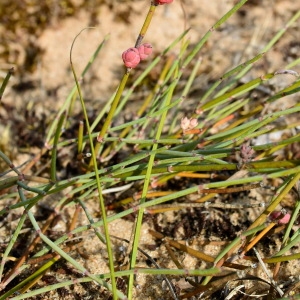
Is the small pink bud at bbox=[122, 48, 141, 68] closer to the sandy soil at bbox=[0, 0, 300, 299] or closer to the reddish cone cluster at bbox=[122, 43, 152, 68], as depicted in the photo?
the reddish cone cluster at bbox=[122, 43, 152, 68]

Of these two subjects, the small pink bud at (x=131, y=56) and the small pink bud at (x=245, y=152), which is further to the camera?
the small pink bud at (x=245, y=152)

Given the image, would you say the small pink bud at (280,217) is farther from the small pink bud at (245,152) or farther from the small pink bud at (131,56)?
the small pink bud at (131,56)

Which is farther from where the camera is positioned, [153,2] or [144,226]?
[144,226]

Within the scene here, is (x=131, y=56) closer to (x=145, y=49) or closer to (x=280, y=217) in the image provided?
(x=145, y=49)

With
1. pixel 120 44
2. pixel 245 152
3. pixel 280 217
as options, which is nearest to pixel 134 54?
pixel 245 152

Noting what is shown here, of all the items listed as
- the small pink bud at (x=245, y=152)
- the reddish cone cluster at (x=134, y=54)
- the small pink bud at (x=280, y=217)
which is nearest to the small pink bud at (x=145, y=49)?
the reddish cone cluster at (x=134, y=54)

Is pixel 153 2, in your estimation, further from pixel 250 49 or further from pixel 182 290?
pixel 250 49

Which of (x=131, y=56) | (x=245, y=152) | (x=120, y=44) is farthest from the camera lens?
(x=120, y=44)

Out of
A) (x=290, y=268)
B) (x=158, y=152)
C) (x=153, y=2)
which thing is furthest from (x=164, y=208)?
(x=153, y=2)
